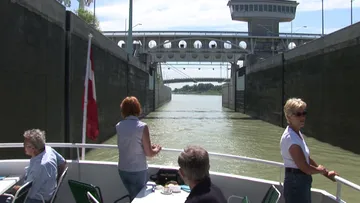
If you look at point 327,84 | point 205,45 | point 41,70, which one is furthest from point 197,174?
point 205,45

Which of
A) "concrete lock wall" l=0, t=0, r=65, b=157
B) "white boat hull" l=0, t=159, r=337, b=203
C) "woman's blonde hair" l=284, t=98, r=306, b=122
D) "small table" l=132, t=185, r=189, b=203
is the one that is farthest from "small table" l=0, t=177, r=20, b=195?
"concrete lock wall" l=0, t=0, r=65, b=157

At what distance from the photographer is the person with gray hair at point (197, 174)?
239cm

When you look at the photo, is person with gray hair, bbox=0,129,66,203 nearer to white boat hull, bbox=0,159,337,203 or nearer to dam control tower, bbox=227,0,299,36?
white boat hull, bbox=0,159,337,203

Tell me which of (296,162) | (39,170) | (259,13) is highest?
(259,13)

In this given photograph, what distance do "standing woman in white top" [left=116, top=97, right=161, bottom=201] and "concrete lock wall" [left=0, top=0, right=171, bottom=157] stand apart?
445 centimetres

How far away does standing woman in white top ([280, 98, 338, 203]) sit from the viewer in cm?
327

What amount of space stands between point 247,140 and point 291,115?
16959mm

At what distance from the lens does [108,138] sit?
740 inches

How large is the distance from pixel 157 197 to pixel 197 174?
1404 mm

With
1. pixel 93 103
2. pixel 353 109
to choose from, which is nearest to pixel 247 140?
pixel 353 109

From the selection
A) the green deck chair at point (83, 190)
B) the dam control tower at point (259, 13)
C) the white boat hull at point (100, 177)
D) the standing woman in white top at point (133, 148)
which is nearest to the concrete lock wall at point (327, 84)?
the white boat hull at point (100, 177)

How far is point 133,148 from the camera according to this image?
13.2 ft

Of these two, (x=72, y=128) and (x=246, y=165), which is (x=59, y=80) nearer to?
(x=72, y=128)

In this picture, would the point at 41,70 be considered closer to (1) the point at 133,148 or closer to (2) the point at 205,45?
(1) the point at 133,148
